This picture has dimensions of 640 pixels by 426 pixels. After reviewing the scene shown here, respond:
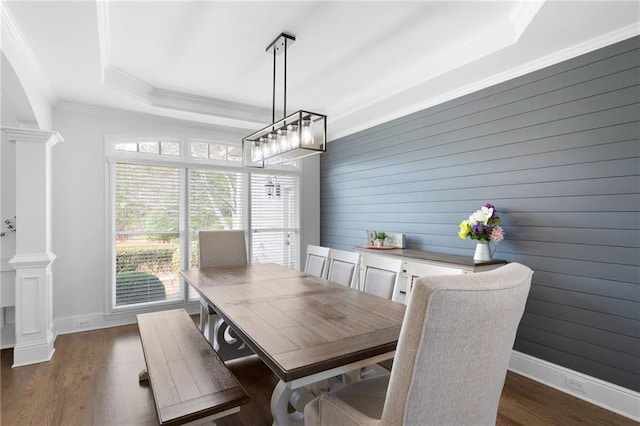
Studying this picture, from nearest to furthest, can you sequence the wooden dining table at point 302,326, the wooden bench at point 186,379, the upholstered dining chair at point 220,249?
1. the wooden dining table at point 302,326
2. the wooden bench at point 186,379
3. the upholstered dining chair at point 220,249

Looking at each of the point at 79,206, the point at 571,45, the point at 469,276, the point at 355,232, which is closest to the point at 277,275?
the point at 355,232

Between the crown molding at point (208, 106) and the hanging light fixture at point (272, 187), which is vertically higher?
the crown molding at point (208, 106)

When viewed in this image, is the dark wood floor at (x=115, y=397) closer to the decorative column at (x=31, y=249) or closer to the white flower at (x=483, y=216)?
the decorative column at (x=31, y=249)

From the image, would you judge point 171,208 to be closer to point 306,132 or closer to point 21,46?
point 21,46

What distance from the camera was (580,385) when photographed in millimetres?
2535

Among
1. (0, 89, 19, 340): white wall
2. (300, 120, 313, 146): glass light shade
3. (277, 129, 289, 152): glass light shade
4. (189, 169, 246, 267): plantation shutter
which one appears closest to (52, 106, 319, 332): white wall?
(0, 89, 19, 340): white wall

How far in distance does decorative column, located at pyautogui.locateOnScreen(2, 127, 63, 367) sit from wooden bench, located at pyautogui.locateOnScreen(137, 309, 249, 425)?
1.43 meters

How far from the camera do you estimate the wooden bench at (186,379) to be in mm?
1551

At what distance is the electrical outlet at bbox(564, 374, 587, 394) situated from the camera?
8.25 ft

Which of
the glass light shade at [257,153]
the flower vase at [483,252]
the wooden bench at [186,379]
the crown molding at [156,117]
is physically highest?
the crown molding at [156,117]

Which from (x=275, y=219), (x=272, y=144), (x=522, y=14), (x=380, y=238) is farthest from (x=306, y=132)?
(x=275, y=219)

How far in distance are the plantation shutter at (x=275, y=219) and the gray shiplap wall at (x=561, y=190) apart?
240cm

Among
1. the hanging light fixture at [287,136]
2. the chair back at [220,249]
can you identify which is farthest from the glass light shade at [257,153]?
the chair back at [220,249]

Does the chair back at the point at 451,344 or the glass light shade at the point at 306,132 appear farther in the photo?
the glass light shade at the point at 306,132
